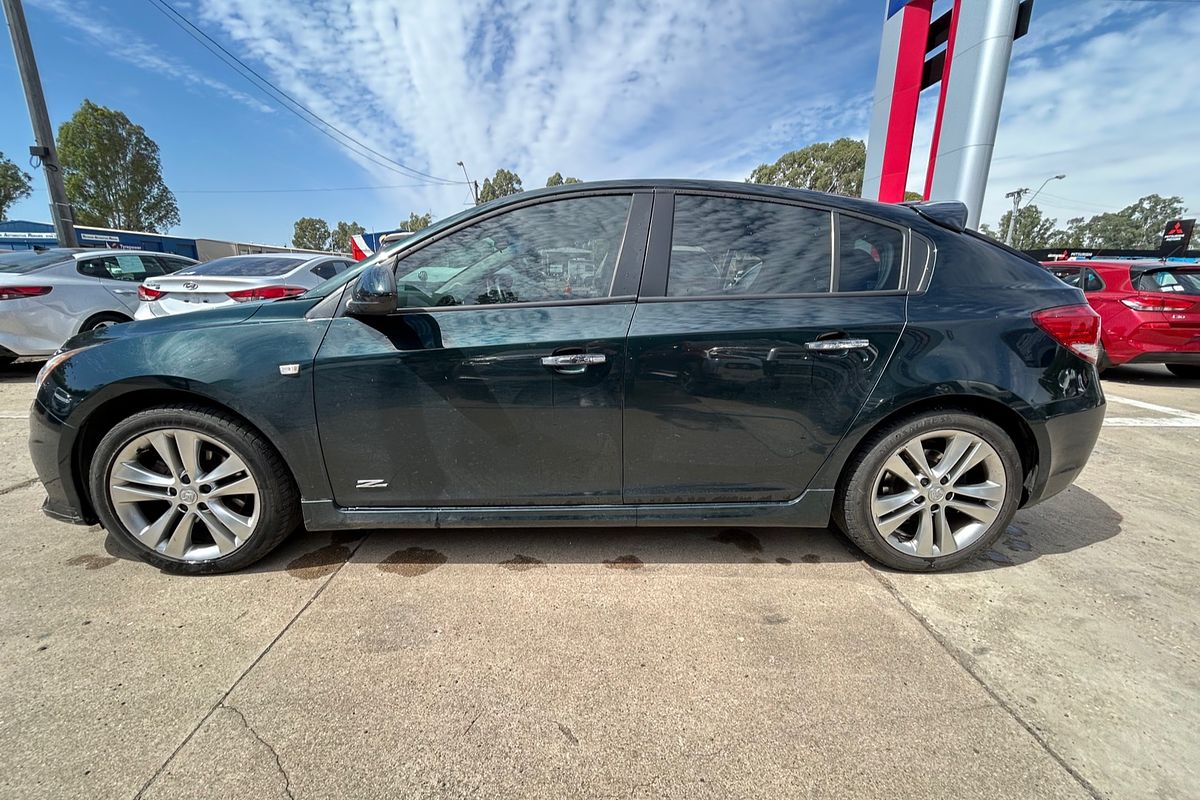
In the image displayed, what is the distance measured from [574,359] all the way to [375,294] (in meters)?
0.80

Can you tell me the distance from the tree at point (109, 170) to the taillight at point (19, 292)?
136 ft

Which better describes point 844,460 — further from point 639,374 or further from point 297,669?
point 297,669

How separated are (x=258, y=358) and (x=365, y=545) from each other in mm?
1033

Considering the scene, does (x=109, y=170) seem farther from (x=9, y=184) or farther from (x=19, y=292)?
(x=19, y=292)

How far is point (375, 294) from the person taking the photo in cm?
A: 188

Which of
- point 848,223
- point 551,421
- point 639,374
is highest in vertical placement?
point 848,223

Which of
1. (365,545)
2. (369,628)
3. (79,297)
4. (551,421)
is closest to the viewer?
(369,628)

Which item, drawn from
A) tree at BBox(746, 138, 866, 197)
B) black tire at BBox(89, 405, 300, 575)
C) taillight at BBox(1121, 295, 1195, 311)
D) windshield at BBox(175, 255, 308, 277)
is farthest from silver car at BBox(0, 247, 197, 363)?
tree at BBox(746, 138, 866, 197)

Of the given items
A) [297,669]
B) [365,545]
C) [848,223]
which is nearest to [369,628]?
[297,669]

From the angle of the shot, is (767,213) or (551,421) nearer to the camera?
(551,421)

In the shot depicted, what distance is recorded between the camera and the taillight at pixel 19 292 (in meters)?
5.29

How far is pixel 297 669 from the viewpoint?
1.71 m

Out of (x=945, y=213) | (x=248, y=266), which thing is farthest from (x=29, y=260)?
(x=945, y=213)

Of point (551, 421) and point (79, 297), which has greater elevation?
point (79, 297)
